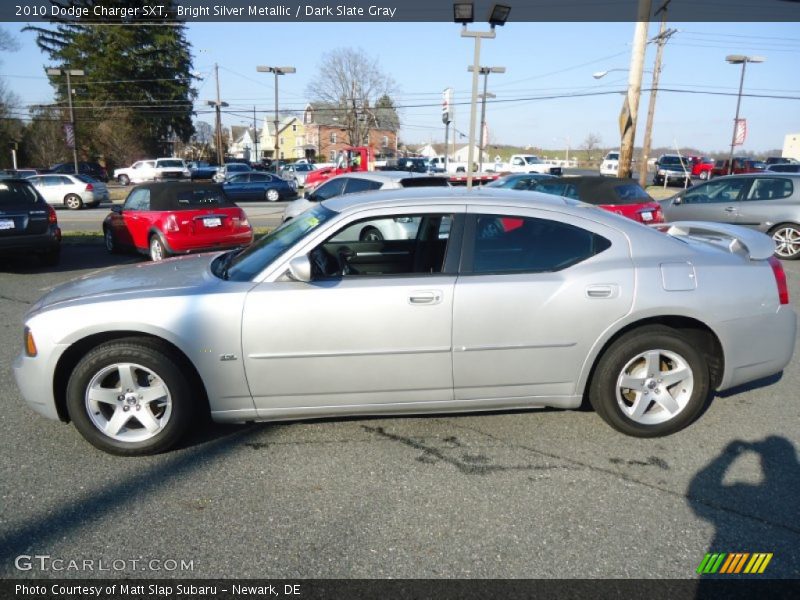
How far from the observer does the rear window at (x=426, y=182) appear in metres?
8.20

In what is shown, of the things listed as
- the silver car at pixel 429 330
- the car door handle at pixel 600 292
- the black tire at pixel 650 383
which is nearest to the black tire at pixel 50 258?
the silver car at pixel 429 330

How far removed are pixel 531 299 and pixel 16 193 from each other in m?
9.24

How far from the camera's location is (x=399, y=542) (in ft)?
8.64

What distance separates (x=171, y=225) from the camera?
31.2ft

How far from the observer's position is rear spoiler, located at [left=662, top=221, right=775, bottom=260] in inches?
150

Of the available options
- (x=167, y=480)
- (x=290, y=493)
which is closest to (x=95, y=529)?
(x=167, y=480)

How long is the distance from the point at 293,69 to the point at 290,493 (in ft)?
124

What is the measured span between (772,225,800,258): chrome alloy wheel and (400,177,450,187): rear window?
6.58 m

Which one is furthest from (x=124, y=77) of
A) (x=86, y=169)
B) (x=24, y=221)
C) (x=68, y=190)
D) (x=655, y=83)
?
(x=24, y=221)

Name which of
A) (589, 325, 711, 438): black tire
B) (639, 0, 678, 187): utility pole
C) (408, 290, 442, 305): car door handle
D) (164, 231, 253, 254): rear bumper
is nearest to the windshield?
(408, 290, 442, 305): car door handle

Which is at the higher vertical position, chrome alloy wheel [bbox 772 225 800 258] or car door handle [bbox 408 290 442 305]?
car door handle [bbox 408 290 442 305]

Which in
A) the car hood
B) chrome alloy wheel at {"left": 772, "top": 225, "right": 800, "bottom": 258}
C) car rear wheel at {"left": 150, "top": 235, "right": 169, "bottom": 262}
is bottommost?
car rear wheel at {"left": 150, "top": 235, "right": 169, "bottom": 262}

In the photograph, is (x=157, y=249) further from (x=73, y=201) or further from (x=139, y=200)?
(x=73, y=201)

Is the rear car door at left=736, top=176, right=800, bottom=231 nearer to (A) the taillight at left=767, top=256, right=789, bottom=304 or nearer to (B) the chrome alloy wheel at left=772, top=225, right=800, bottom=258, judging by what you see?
(B) the chrome alloy wheel at left=772, top=225, right=800, bottom=258
